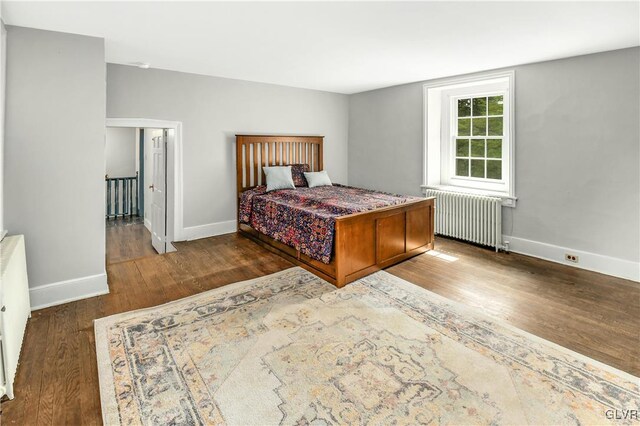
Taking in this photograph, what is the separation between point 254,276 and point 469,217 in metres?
3.14

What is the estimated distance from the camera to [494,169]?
16.0 ft

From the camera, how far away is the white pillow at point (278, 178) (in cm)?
517

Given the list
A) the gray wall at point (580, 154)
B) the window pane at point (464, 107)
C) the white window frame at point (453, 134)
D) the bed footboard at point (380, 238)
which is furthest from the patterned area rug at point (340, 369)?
the window pane at point (464, 107)

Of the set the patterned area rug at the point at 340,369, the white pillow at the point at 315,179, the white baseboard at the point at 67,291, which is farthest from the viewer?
the white pillow at the point at 315,179

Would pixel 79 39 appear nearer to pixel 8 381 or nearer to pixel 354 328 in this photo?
pixel 8 381

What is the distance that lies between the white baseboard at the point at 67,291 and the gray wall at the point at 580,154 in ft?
15.9

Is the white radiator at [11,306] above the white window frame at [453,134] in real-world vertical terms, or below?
below

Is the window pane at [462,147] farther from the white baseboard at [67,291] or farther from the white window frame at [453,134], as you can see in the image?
the white baseboard at [67,291]

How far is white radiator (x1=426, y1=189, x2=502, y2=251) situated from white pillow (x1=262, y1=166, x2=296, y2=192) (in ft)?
7.21

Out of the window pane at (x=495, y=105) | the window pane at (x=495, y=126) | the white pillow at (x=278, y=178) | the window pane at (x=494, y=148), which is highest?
the window pane at (x=495, y=105)

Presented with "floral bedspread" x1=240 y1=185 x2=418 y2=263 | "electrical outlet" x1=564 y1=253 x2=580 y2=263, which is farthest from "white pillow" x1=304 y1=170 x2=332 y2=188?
"electrical outlet" x1=564 y1=253 x2=580 y2=263

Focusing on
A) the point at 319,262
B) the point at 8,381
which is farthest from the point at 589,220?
the point at 8,381

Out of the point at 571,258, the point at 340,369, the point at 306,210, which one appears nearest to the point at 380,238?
the point at 306,210

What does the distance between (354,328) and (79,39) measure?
3441 mm
